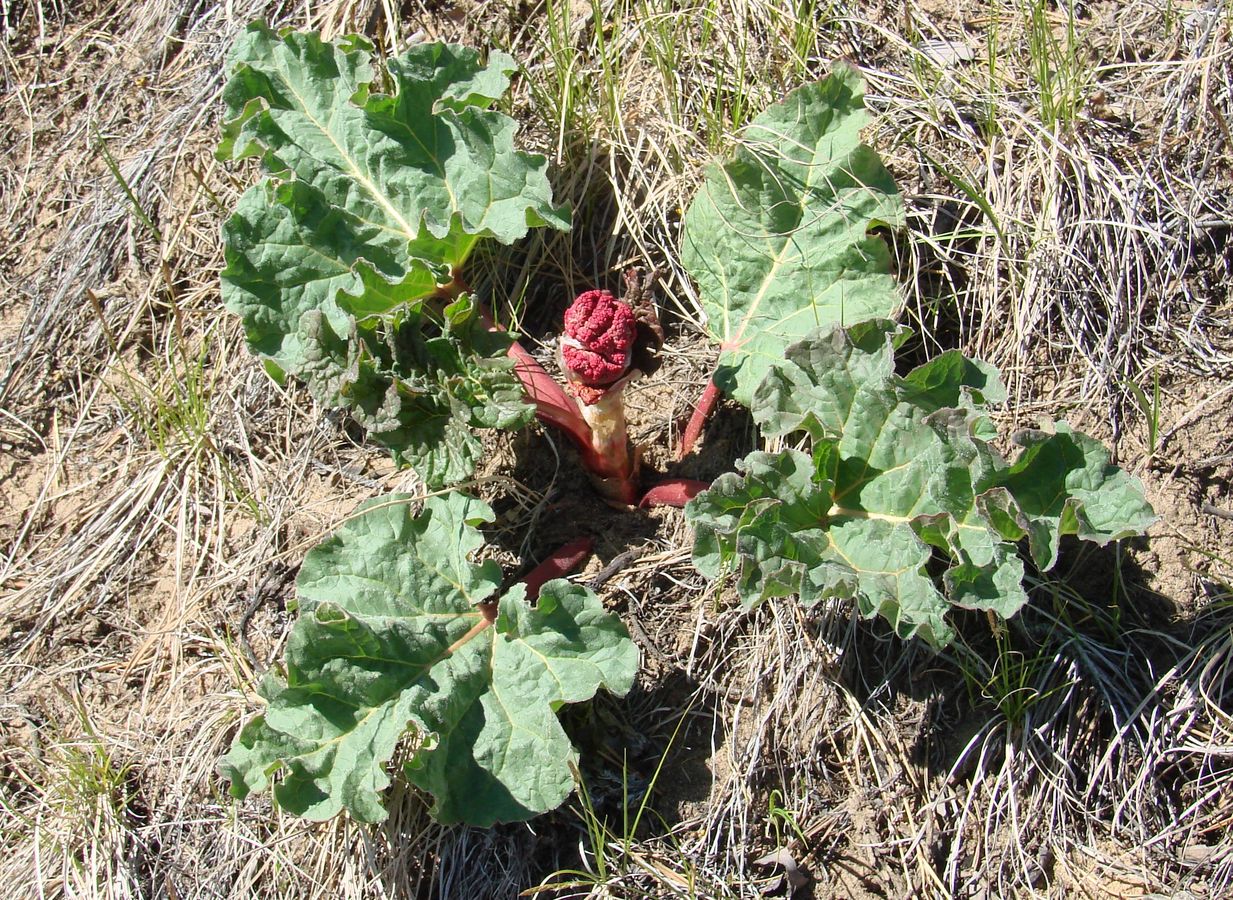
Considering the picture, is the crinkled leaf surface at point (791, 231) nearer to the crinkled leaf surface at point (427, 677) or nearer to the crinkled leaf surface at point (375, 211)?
the crinkled leaf surface at point (375, 211)

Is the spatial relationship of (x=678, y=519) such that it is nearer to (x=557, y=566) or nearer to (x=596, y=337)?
(x=557, y=566)

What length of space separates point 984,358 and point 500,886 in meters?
1.80

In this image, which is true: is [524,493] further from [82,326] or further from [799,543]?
[82,326]

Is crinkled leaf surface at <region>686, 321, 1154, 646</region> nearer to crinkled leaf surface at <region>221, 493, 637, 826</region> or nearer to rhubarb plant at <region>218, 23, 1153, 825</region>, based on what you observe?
rhubarb plant at <region>218, 23, 1153, 825</region>

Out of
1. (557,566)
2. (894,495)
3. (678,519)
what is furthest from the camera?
(678,519)

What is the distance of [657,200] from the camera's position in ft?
10.6

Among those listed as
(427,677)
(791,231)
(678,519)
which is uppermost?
(791,231)

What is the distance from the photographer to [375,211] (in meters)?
3.07

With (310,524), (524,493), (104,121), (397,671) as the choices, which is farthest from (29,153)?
(397,671)

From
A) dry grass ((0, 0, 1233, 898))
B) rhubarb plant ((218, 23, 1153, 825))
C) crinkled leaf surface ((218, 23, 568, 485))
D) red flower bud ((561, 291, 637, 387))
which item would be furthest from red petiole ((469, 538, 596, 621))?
red flower bud ((561, 291, 637, 387))

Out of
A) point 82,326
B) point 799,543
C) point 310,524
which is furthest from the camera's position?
point 82,326

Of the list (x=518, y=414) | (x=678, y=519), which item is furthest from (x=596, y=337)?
(x=678, y=519)

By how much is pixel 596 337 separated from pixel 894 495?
0.77 meters

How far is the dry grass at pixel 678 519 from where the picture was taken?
2693 mm
